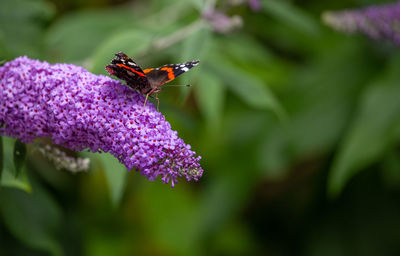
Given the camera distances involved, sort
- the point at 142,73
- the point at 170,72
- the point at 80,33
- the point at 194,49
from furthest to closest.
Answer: the point at 80,33 → the point at 194,49 → the point at 170,72 → the point at 142,73

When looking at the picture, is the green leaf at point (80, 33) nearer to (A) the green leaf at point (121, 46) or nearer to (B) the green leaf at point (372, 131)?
(A) the green leaf at point (121, 46)

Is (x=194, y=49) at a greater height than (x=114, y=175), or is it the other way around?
(x=194, y=49)

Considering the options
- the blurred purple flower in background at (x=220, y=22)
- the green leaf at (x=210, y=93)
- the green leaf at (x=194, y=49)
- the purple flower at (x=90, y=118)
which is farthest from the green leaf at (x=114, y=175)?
the blurred purple flower in background at (x=220, y=22)

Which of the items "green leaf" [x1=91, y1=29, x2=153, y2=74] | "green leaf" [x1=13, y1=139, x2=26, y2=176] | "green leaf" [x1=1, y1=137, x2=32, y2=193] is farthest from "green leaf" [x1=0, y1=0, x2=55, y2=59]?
"green leaf" [x1=13, y1=139, x2=26, y2=176]

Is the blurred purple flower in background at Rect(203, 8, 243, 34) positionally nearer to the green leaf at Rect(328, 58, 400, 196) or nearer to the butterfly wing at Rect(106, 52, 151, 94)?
the butterfly wing at Rect(106, 52, 151, 94)

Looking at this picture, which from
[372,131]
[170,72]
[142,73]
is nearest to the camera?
[142,73]

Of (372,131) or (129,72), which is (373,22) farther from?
(129,72)

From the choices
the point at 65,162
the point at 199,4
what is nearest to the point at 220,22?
the point at 199,4
